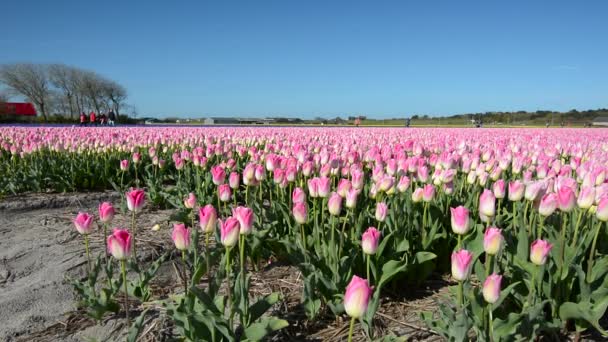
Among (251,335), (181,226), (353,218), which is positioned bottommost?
(251,335)

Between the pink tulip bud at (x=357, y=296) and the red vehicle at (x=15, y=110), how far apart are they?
145 feet

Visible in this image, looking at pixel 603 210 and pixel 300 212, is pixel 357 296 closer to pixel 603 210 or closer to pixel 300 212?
pixel 300 212

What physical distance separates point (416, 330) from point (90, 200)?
4.52 meters

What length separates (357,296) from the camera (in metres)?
1.38

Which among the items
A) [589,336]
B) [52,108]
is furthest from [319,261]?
[52,108]

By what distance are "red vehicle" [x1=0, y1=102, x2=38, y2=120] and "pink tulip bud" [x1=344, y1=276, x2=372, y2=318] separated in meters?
44.3

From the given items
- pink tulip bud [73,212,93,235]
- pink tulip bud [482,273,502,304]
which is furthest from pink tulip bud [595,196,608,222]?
pink tulip bud [73,212,93,235]

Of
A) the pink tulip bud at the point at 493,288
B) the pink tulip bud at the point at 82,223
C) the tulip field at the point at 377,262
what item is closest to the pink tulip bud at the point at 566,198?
the tulip field at the point at 377,262

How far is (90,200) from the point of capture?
5250mm

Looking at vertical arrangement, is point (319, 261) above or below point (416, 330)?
above

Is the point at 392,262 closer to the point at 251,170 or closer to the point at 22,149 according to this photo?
the point at 251,170

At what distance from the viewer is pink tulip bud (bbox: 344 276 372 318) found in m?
1.37

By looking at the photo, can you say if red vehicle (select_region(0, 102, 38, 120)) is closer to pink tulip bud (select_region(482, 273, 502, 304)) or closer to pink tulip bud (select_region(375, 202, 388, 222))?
pink tulip bud (select_region(375, 202, 388, 222))

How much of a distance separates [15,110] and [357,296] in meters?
53.6
